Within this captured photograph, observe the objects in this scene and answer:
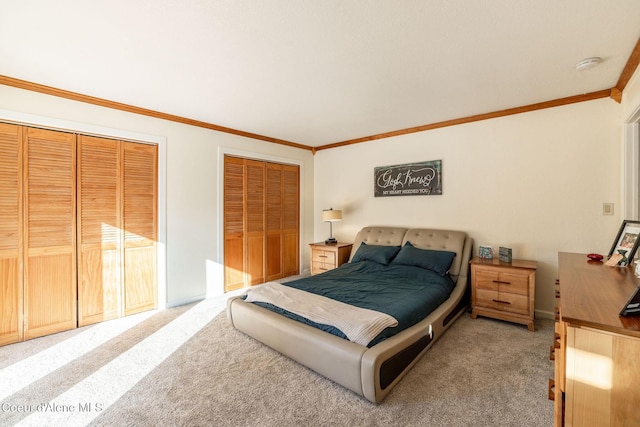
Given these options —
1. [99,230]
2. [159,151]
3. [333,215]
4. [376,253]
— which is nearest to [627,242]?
[376,253]

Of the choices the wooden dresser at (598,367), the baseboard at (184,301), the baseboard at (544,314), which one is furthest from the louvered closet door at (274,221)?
the wooden dresser at (598,367)

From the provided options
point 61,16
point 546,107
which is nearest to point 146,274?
point 61,16

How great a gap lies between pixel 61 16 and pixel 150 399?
2.48m

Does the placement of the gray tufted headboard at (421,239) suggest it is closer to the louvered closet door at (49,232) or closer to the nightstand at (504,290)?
the nightstand at (504,290)

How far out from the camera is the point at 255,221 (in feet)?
14.6

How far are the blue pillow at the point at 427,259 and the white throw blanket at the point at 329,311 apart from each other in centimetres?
143

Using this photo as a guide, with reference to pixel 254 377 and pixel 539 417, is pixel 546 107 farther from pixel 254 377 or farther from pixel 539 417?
pixel 254 377

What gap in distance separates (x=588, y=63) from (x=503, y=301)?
2240 mm

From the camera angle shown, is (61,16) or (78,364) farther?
(78,364)

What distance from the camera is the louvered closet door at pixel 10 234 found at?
100.0 inches

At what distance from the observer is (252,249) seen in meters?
4.41

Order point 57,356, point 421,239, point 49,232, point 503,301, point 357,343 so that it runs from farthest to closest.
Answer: point 421,239, point 503,301, point 49,232, point 57,356, point 357,343

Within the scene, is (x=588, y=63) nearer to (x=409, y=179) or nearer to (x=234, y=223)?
(x=409, y=179)

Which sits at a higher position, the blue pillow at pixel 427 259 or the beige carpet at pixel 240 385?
the blue pillow at pixel 427 259
